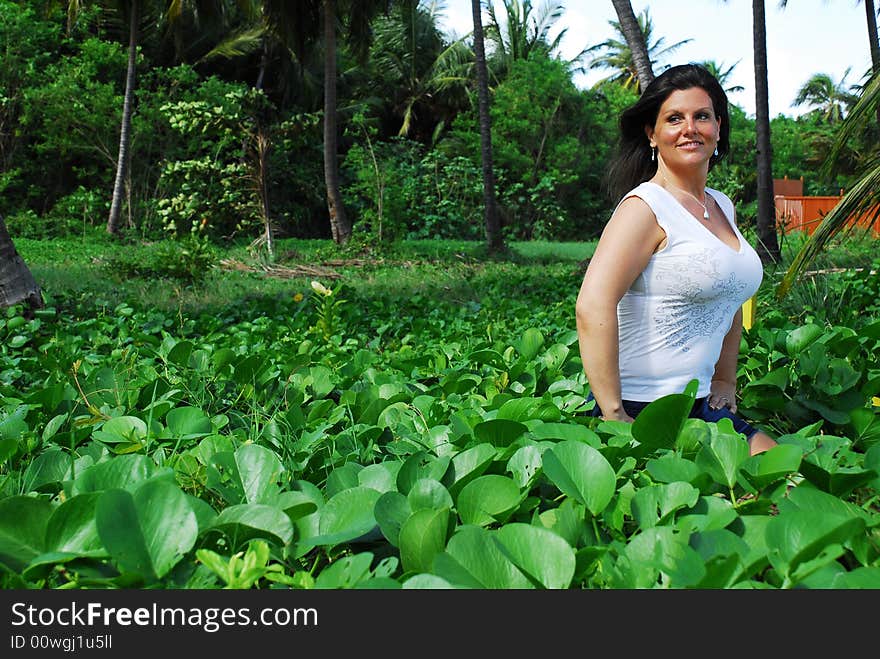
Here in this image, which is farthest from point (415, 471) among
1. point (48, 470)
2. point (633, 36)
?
point (633, 36)

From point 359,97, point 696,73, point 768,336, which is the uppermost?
point 359,97

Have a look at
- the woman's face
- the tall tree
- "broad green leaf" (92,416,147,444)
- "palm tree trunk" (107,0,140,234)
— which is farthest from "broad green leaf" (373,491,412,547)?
"palm tree trunk" (107,0,140,234)

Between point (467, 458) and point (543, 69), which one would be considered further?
point (543, 69)

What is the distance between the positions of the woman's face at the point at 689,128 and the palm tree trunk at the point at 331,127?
1140cm

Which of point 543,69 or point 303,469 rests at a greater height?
point 543,69

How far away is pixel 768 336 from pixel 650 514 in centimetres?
167

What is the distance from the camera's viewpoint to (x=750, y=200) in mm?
28781

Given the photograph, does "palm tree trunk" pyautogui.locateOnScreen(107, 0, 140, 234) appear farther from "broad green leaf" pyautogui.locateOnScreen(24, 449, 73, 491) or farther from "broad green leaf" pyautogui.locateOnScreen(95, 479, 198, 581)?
"broad green leaf" pyautogui.locateOnScreen(95, 479, 198, 581)

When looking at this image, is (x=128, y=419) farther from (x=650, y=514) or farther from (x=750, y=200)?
(x=750, y=200)

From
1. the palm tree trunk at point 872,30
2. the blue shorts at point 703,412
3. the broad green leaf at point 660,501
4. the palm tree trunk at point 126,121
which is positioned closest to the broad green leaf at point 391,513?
the broad green leaf at point 660,501

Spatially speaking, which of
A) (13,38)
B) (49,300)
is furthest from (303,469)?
(13,38)

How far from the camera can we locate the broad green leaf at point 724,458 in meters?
1.05

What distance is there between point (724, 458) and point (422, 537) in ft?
1.49

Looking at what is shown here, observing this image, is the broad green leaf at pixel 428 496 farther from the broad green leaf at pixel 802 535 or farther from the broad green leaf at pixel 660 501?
the broad green leaf at pixel 802 535
